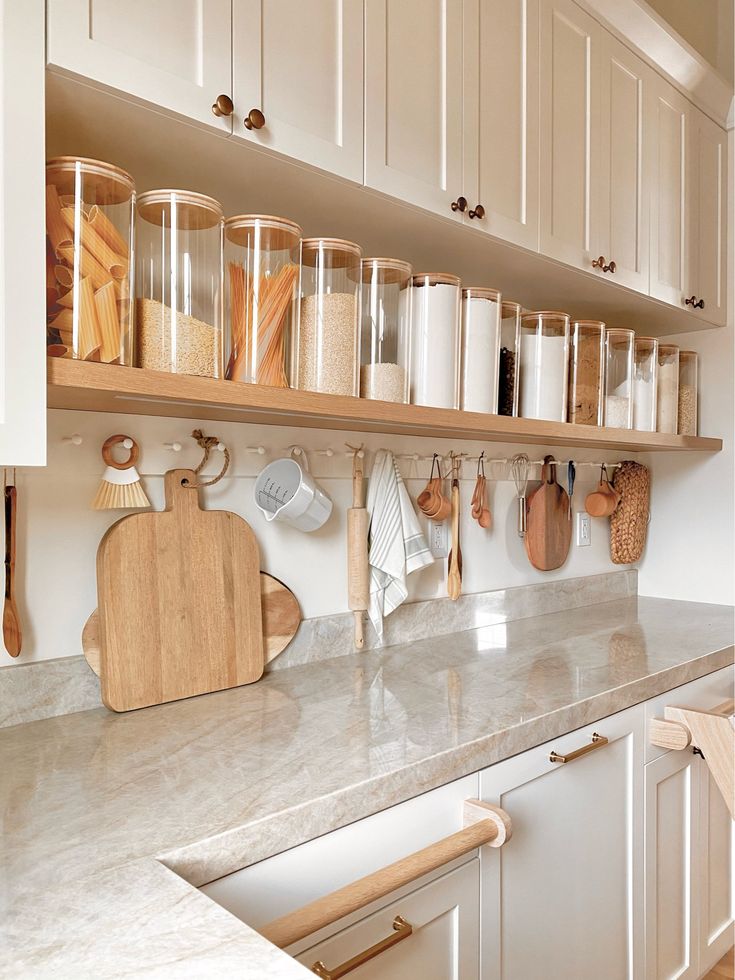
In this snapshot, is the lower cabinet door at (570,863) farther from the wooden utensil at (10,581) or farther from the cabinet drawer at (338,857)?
the wooden utensil at (10,581)

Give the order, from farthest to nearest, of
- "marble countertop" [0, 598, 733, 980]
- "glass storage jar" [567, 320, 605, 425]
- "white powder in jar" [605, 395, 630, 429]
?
"white powder in jar" [605, 395, 630, 429]
"glass storage jar" [567, 320, 605, 425]
"marble countertop" [0, 598, 733, 980]

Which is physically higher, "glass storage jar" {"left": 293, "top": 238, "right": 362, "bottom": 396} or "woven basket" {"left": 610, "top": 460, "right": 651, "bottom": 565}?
"glass storage jar" {"left": 293, "top": 238, "right": 362, "bottom": 396}

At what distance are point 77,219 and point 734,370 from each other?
223 cm

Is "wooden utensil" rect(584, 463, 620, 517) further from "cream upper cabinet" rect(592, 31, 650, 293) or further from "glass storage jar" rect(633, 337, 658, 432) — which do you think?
"cream upper cabinet" rect(592, 31, 650, 293)

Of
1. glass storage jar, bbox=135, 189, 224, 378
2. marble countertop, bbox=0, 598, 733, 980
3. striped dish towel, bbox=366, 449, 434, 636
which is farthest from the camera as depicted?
striped dish towel, bbox=366, 449, 434, 636

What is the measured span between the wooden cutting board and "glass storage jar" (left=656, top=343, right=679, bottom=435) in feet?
1.16

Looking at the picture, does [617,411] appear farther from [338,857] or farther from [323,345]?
[338,857]

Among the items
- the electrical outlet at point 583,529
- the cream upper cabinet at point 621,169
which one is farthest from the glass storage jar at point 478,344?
the electrical outlet at point 583,529

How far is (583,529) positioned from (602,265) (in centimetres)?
97

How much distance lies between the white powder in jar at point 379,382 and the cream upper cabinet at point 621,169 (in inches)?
30.9

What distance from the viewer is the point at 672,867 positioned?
1755mm

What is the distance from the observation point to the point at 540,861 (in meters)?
1.36

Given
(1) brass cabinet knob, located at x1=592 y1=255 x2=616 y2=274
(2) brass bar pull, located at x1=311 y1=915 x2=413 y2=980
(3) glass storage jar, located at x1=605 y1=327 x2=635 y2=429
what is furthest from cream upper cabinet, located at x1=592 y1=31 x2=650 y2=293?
(2) brass bar pull, located at x1=311 y1=915 x2=413 y2=980

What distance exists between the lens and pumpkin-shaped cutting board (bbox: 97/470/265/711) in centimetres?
133
